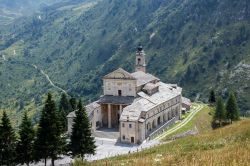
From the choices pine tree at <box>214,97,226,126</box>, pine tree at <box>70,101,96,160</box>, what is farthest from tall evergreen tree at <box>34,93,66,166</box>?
pine tree at <box>214,97,226,126</box>

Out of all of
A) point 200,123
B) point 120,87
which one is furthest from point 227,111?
point 120,87

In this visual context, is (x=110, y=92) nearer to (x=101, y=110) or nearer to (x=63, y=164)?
(x=101, y=110)

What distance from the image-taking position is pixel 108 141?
276 ft

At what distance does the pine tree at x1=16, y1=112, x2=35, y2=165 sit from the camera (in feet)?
206

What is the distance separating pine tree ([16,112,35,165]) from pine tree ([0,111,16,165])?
2.10 m

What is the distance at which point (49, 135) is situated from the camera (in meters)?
61.8

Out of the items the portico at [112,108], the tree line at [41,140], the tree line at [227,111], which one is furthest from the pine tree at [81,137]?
the tree line at [227,111]

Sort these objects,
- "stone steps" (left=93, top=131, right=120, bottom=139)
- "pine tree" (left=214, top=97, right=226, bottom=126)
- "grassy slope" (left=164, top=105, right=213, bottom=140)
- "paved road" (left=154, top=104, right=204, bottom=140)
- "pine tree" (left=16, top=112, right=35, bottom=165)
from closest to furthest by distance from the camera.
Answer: "pine tree" (left=16, top=112, right=35, bottom=165), "stone steps" (left=93, top=131, right=120, bottom=139), "paved road" (left=154, top=104, right=204, bottom=140), "grassy slope" (left=164, top=105, right=213, bottom=140), "pine tree" (left=214, top=97, right=226, bottom=126)

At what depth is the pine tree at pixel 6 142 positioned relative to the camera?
59.8m

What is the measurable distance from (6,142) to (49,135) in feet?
19.3

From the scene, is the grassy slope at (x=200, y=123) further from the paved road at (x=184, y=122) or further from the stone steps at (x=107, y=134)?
the stone steps at (x=107, y=134)

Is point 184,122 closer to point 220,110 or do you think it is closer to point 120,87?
point 220,110

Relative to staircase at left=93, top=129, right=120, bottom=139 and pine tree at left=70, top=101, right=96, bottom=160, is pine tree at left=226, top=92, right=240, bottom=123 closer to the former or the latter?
staircase at left=93, top=129, right=120, bottom=139

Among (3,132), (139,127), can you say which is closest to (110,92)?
(139,127)
